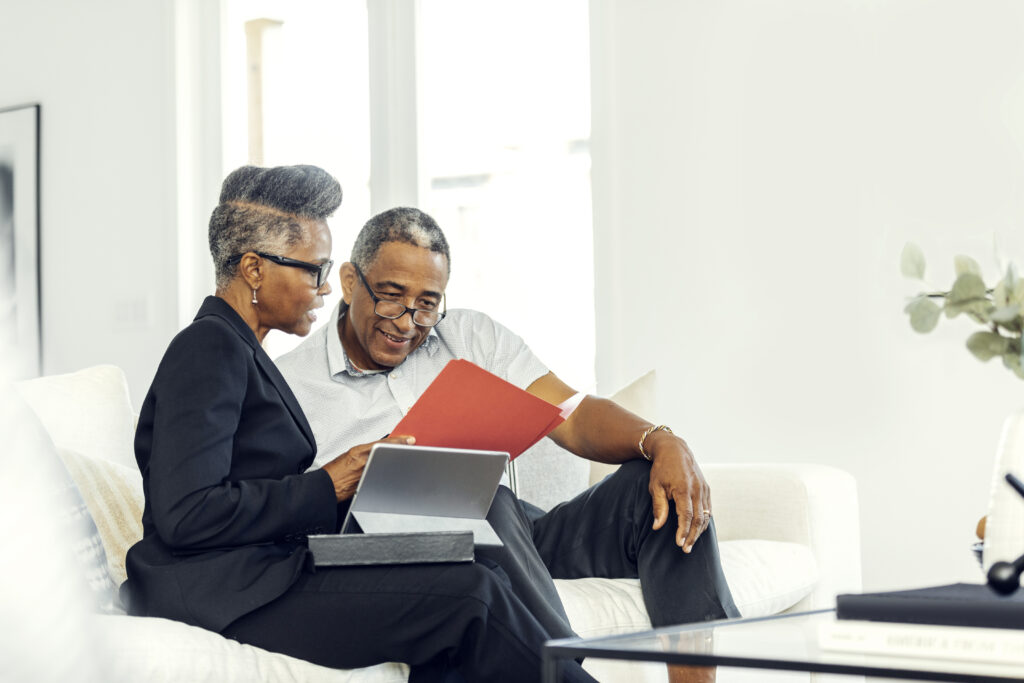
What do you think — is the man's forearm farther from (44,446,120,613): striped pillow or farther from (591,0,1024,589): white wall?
(591,0,1024,589): white wall

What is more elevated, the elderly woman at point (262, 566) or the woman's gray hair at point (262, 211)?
the woman's gray hair at point (262, 211)

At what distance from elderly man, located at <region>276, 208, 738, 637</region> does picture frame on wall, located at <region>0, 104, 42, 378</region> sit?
2.35m

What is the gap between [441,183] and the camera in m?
3.70

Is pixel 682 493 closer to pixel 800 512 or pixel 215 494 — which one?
pixel 800 512

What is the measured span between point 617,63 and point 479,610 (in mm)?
2216

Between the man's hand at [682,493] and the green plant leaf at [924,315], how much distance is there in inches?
30.3

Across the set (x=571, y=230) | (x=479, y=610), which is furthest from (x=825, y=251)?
(x=479, y=610)

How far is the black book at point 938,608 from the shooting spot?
2.88 ft

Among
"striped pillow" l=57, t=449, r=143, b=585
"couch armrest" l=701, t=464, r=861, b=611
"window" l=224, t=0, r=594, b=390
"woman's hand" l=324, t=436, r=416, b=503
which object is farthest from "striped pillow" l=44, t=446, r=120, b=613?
"window" l=224, t=0, r=594, b=390

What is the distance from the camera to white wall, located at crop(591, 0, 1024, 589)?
279cm

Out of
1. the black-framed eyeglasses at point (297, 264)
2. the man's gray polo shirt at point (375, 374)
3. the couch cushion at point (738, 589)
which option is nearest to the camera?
the black-framed eyeglasses at point (297, 264)

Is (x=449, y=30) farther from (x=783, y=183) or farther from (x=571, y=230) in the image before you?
(x=783, y=183)

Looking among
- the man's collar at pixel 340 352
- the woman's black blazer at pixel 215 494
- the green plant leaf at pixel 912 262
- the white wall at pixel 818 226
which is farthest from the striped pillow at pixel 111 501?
the white wall at pixel 818 226

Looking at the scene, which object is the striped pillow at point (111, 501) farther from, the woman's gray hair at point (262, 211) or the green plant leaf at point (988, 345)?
the green plant leaf at point (988, 345)
